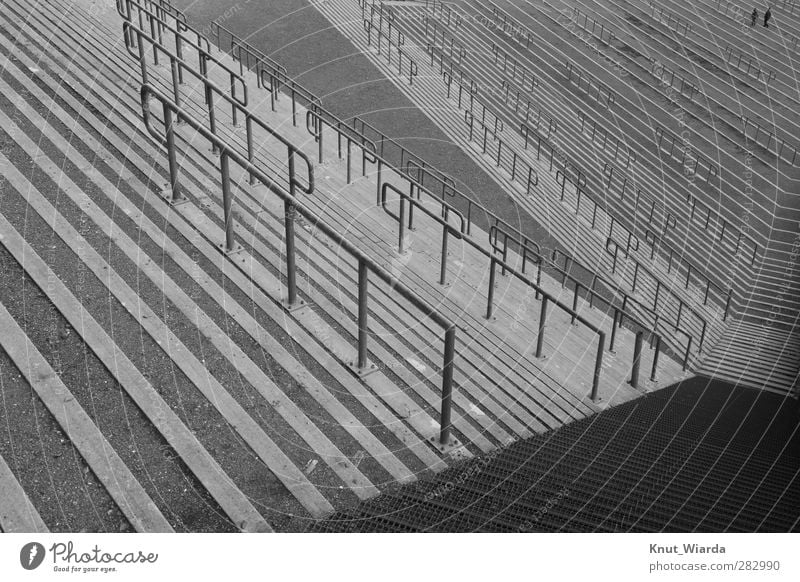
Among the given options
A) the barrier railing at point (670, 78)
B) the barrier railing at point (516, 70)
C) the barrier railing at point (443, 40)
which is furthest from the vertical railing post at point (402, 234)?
the barrier railing at point (670, 78)

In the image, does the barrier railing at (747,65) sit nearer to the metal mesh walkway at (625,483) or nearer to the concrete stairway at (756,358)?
the concrete stairway at (756,358)

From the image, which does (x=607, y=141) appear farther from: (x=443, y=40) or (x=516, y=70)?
(x=443, y=40)

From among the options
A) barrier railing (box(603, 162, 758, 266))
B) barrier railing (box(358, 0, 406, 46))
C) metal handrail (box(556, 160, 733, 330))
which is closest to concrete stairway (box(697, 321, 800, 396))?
metal handrail (box(556, 160, 733, 330))

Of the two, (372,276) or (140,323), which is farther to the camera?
(372,276)

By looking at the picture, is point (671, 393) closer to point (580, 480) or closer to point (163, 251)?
point (580, 480)

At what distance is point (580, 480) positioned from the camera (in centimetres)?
834

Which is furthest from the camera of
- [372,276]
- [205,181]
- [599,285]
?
[599,285]

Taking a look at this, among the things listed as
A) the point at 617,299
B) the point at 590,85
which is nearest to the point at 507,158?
the point at 617,299

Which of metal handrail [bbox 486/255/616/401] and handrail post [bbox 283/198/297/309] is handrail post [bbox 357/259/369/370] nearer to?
handrail post [bbox 283/198/297/309]

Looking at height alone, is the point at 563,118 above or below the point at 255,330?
below

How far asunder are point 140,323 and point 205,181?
326cm

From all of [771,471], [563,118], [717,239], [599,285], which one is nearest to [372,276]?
[771,471]

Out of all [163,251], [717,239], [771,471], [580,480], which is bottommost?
[717,239]
